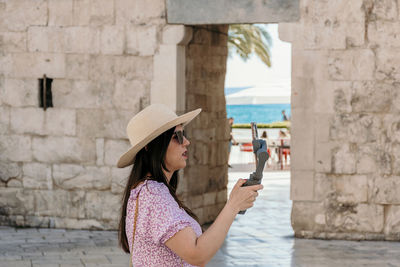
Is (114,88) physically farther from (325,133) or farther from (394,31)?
(394,31)

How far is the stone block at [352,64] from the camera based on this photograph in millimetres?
7527

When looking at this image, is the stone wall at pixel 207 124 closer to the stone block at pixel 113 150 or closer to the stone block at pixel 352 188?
the stone block at pixel 113 150

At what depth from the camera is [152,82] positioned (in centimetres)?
801

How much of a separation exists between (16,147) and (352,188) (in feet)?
11.9

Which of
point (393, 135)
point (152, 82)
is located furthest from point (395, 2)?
point (152, 82)

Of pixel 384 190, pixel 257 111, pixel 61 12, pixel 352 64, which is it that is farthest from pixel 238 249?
pixel 257 111

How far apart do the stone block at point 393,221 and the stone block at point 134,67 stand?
2.80 meters

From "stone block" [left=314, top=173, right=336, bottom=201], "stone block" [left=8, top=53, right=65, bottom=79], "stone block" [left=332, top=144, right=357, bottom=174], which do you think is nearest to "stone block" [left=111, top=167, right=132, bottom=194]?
"stone block" [left=8, top=53, right=65, bottom=79]

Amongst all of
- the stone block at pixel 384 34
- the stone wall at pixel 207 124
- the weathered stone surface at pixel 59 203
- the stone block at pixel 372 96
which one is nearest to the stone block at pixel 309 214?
the stone block at pixel 372 96

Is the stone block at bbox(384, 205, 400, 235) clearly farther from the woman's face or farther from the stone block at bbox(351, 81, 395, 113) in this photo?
the woman's face

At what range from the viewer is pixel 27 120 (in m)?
8.35

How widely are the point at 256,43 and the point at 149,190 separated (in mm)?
20182

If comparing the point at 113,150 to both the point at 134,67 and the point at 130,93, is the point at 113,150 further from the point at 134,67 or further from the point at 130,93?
the point at 134,67

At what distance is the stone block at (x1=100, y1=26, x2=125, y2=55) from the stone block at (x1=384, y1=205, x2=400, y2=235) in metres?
3.21
